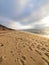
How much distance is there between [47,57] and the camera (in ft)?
17.0

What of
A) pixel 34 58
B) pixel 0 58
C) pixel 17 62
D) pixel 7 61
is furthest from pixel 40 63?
pixel 0 58

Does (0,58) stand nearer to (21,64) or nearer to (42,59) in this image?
(21,64)

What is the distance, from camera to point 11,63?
457 centimetres

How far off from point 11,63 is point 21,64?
1.36 feet

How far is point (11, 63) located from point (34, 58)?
111 centimetres

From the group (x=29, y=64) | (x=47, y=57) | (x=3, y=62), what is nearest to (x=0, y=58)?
(x=3, y=62)

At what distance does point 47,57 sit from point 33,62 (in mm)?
859

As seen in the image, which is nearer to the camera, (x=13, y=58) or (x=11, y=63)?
(x=11, y=63)

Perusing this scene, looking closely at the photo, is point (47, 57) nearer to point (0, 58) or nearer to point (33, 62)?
point (33, 62)

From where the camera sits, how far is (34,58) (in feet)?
16.7

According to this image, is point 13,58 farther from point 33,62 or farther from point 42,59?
point 42,59

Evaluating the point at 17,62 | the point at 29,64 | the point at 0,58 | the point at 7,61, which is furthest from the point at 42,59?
the point at 0,58

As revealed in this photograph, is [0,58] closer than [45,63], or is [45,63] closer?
[45,63]

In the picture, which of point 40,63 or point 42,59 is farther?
point 42,59
